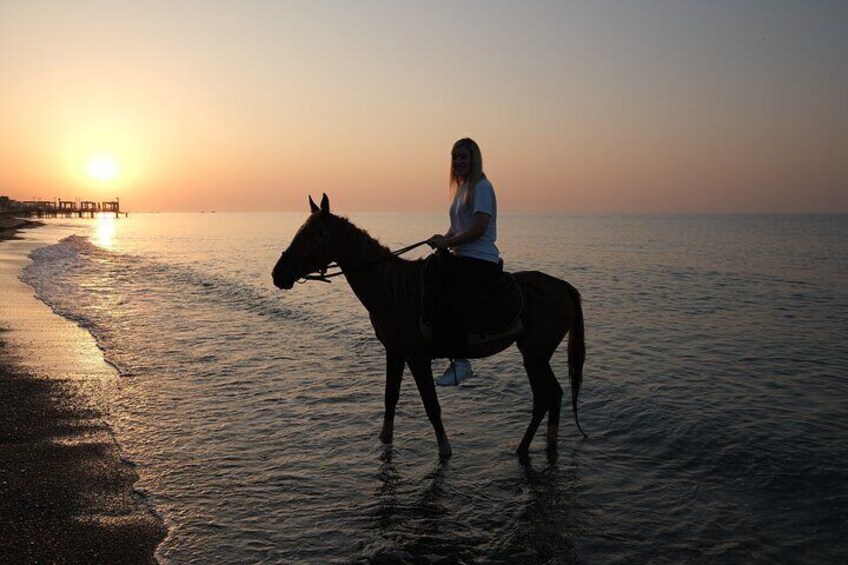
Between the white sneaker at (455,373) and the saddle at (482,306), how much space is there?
0.49 metres

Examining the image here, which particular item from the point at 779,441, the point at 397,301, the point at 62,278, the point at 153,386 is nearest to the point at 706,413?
the point at 779,441

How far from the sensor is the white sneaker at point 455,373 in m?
6.98

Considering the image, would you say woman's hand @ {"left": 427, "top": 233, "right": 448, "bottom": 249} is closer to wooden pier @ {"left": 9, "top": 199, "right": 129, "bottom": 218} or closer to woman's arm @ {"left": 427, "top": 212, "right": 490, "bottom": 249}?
woman's arm @ {"left": 427, "top": 212, "right": 490, "bottom": 249}

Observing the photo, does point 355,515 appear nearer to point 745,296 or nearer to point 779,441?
point 779,441

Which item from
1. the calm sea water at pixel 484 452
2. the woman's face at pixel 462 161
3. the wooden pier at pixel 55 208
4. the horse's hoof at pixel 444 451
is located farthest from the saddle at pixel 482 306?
the wooden pier at pixel 55 208

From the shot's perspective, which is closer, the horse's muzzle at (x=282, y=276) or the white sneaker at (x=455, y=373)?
the horse's muzzle at (x=282, y=276)

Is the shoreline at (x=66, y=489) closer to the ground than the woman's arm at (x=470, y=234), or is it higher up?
closer to the ground

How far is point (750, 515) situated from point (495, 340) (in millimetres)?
3254

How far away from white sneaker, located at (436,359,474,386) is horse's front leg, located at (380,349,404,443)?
0.53m

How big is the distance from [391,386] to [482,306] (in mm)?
1570

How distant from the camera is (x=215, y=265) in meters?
43.9

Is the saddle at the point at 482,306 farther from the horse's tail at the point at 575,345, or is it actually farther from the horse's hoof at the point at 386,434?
the horse's hoof at the point at 386,434

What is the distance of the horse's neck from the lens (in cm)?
668

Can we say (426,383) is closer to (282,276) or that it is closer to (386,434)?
(386,434)
